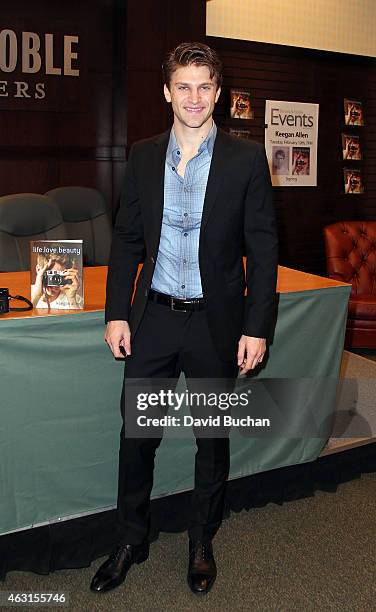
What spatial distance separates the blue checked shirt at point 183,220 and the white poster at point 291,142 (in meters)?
3.95

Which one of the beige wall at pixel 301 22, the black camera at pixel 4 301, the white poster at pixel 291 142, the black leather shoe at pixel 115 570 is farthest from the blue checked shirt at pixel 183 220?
the white poster at pixel 291 142

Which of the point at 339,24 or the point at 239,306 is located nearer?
the point at 239,306

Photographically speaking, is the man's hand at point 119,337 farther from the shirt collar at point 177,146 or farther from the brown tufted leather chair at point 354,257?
the brown tufted leather chair at point 354,257

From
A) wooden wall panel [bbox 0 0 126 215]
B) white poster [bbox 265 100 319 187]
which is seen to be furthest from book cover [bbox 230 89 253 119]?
wooden wall panel [bbox 0 0 126 215]

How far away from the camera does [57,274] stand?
2.46m

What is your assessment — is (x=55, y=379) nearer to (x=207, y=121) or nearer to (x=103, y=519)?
(x=103, y=519)

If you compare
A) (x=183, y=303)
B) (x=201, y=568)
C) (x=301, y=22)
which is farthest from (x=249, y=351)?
(x=301, y=22)

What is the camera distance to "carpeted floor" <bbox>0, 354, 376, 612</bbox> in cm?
230

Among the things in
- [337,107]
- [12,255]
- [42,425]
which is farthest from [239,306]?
[337,107]

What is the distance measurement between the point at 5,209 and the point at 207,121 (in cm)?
208

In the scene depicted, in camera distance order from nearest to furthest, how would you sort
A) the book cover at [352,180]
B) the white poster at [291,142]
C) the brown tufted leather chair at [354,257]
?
the brown tufted leather chair at [354,257] < the white poster at [291,142] < the book cover at [352,180]

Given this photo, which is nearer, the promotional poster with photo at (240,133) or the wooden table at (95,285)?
the wooden table at (95,285)

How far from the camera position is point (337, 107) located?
6.36 meters

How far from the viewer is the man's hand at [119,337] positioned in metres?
2.23
